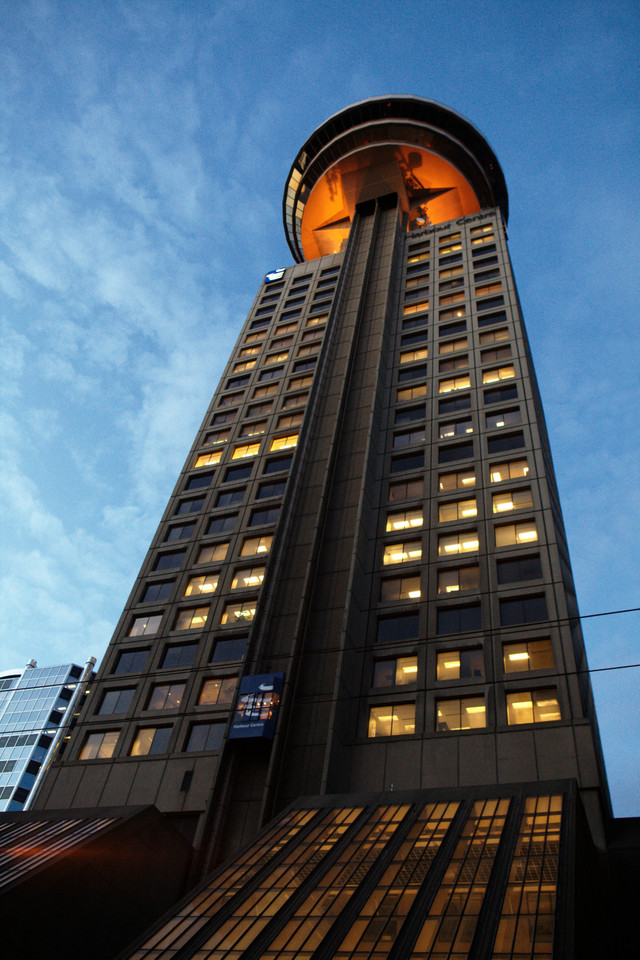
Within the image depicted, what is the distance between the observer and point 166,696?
4019cm

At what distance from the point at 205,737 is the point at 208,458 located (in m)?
25.3

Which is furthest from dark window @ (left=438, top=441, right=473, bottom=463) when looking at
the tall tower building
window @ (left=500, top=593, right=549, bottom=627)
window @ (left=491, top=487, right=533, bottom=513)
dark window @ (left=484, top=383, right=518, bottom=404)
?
window @ (left=500, top=593, right=549, bottom=627)

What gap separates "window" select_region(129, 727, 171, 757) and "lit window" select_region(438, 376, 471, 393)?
3025 centimetres

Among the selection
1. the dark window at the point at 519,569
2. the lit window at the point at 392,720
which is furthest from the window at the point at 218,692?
the dark window at the point at 519,569

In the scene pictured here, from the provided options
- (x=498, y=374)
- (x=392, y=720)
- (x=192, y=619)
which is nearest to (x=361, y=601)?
(x=392, y=720)

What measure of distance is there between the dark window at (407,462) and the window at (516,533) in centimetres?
883

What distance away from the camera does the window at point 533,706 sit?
31766mm

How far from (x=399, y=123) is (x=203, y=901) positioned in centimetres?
9378

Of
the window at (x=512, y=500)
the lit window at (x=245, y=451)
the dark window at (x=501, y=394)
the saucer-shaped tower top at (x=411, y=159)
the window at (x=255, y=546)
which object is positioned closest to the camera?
the window at (x=512, y=500)

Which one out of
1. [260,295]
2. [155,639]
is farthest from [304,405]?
[260,295]

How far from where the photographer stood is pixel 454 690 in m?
34.1

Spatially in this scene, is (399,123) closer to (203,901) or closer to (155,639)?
(155,639)

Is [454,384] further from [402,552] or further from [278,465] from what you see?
[402,552]

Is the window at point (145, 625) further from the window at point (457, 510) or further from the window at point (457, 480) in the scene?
the window at point (457, 480)
